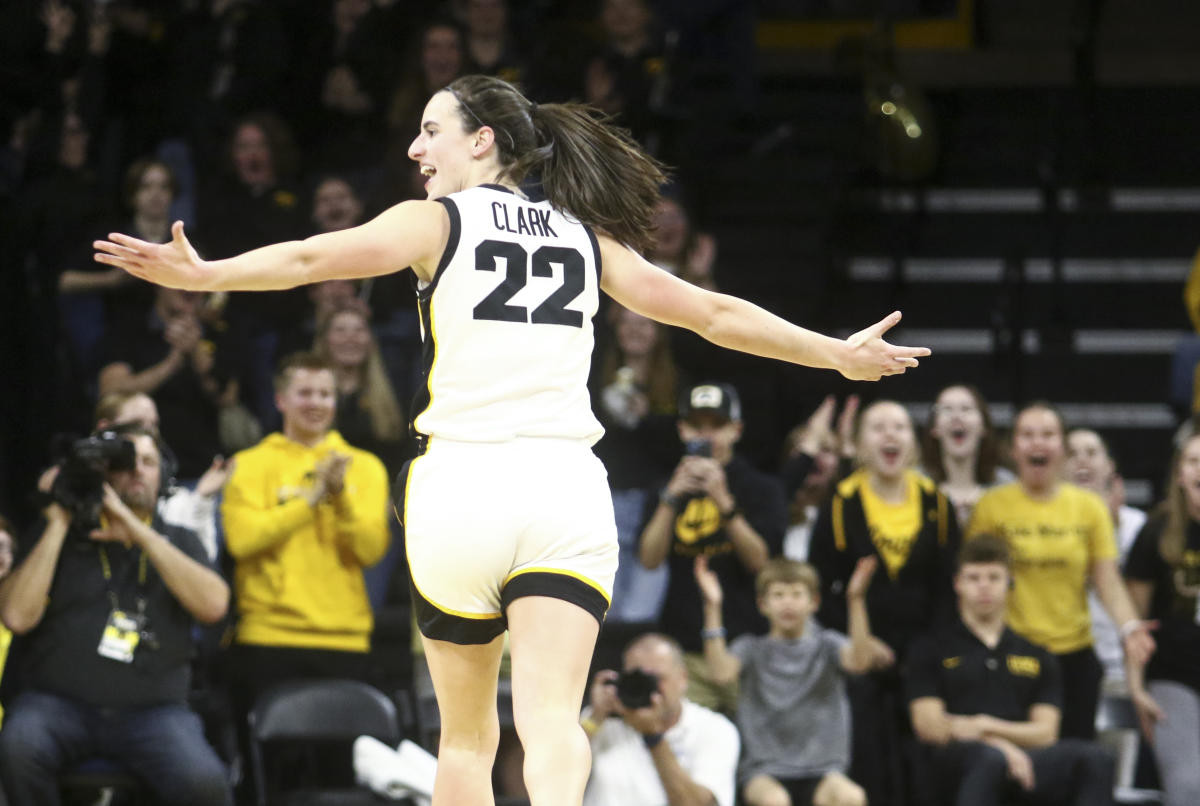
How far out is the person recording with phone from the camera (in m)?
7.22

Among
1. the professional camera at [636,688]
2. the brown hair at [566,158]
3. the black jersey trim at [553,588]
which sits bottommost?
the professional camera at [636,688]

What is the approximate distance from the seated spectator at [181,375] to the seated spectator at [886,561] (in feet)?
8.73

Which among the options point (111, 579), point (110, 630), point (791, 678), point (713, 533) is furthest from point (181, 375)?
point (791, 678)

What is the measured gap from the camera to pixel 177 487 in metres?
7.10

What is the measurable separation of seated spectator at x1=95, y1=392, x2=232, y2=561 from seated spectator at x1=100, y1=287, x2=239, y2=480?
362 millimetres

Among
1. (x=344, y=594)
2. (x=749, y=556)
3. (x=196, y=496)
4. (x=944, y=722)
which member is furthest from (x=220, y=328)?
(x=944, y=722)

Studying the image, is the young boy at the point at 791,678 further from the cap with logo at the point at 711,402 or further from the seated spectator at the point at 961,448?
the seated spectator at the point at 961,448

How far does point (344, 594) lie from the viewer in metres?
7.02

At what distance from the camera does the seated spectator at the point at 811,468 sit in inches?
308

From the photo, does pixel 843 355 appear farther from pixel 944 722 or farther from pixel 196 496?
pixel 196 496

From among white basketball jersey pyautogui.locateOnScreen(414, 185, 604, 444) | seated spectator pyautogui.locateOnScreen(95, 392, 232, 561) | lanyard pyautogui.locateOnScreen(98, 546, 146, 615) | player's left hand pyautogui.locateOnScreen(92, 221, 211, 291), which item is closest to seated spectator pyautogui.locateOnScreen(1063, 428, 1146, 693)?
seated spectator pyautogui.locateOnScreen(95, 392, 232, 561)

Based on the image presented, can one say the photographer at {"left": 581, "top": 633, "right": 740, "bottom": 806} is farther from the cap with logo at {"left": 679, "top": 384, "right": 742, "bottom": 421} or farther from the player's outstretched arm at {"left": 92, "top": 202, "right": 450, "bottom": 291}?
the player's outstretched arm at {"left": 92, "top": 202, "right": 450, "bottom": 291}

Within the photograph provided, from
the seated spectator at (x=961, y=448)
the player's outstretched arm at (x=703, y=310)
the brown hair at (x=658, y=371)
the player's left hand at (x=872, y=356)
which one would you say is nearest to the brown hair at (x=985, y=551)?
the seated spectator at (x=961, y=448)

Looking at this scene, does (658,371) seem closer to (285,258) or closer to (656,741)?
(656,741)
